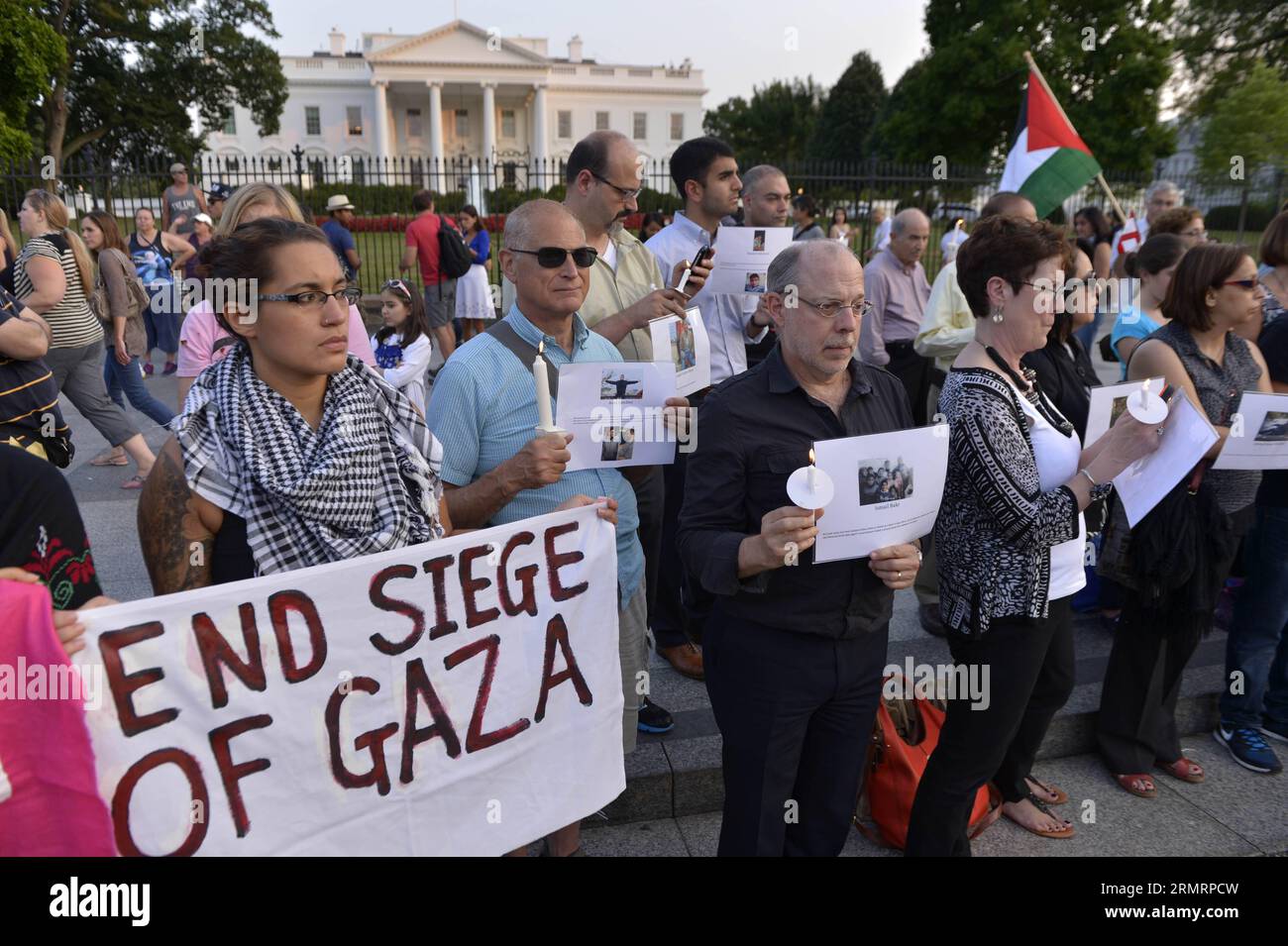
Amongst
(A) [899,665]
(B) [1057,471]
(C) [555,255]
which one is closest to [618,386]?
(C) [555,255]

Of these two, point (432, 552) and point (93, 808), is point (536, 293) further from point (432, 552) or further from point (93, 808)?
point (93, 808)

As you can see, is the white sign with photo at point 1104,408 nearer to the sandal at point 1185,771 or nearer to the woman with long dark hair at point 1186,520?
the woman with long dark hair at point 1186,520

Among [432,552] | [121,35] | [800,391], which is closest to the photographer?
[432,552]

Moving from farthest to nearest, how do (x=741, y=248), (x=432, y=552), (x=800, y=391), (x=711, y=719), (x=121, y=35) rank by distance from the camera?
(x=121, y=35) → (x=741, y=248) → (x=711, y=719) → (x=800, y=391) → (x=432, y=552)

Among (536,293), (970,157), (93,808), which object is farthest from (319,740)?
(970,157)

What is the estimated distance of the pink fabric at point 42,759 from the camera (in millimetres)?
1708

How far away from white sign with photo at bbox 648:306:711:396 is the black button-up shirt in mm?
739

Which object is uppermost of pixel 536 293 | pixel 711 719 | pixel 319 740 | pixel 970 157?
pixel 970 157

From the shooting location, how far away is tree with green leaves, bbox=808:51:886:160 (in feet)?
219

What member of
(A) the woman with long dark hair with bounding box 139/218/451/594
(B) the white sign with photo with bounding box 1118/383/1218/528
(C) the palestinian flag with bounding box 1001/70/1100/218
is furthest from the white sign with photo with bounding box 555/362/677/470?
(C) the palestinian flag with bounding box 1001/70/1100/218

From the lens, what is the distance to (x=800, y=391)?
7.75 ft

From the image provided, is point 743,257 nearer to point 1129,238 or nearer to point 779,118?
point 1129,238

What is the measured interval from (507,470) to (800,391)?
82cm

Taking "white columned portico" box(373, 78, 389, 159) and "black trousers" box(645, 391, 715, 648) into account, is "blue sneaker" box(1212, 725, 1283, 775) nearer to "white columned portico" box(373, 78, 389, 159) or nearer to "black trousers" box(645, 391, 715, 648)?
"black trousers" box(645, 391, 715, 648)
